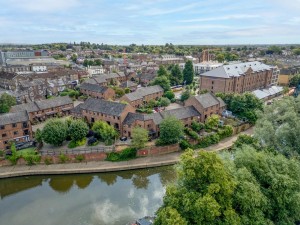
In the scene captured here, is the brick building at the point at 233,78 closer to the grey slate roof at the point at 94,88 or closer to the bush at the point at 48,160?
the grey slate roof at the point at 94,88

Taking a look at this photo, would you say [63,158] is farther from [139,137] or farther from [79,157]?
[139,137]

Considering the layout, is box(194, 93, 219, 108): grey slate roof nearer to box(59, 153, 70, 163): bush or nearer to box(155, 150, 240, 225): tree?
box(59, 153, 70, 163): bush

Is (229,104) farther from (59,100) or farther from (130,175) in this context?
(59,100)

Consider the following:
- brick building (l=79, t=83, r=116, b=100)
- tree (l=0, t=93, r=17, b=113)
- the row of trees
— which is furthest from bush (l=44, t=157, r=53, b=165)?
brick building (l=79, t=83, r=116, b=100)

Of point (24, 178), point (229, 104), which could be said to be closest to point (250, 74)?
point (229, 104)

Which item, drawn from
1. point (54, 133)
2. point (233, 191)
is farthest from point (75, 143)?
point (233, 191)
